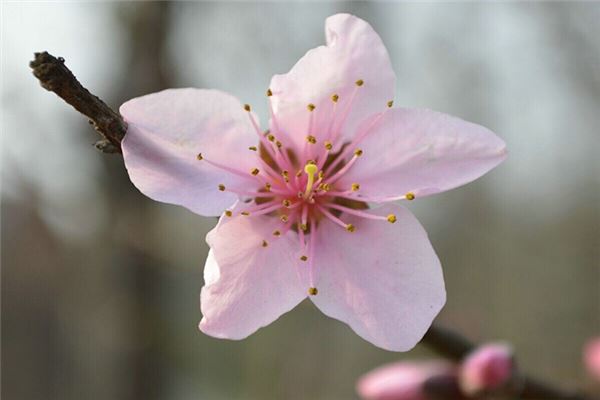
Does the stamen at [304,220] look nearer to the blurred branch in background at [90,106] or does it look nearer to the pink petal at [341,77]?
the pink petal at [341,77]

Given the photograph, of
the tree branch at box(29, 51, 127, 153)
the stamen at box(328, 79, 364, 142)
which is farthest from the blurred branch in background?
the stamen at box(328, 79, 364, 142)

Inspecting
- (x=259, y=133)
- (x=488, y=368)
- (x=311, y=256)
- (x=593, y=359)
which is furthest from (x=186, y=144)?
(x=593, y=359)

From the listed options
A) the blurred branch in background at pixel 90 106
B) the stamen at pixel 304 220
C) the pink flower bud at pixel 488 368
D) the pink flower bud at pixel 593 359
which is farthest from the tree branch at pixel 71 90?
the pink flower bud at pixel 593 359

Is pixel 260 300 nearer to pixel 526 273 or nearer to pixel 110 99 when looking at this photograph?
pixel 110 99

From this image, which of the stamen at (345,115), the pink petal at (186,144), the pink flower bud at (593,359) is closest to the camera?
the pink petal at (186,144)

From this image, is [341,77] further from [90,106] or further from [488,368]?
[488,368]

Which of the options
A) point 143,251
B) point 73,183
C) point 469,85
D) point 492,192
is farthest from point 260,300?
point 492,192

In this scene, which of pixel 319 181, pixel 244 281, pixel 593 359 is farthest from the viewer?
pixel 593 359
